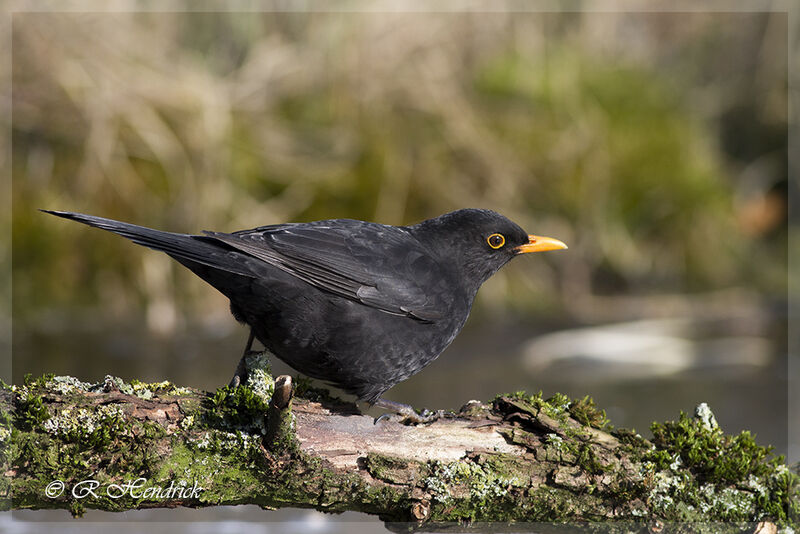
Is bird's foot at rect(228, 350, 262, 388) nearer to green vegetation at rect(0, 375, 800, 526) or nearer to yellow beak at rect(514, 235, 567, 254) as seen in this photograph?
green vegetation at rect(0, 375, 800, 526)

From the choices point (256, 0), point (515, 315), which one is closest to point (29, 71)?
point (256, 0)

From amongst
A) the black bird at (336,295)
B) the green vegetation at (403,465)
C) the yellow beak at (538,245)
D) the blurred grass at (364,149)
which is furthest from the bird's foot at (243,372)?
the blurred grass at (364,149)

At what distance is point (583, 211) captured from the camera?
27.6 ft

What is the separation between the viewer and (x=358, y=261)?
3.51m

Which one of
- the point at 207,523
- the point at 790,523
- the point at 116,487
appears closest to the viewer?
the point at 116,487

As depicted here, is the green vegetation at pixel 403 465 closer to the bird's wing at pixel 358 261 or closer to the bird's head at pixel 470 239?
the bird's wing at pixel 358 261

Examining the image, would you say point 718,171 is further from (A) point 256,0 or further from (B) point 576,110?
(A) point 256,0

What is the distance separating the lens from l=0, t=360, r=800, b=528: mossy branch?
2711 mm

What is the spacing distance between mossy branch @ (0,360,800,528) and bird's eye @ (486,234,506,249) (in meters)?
0.93

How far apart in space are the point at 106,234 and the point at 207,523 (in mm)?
3167

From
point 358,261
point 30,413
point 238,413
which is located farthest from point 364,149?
point 30,413

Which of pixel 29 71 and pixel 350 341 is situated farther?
pixel 29 71

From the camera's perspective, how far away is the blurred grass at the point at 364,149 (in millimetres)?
Answer: 7336

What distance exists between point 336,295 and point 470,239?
2.78 feet
